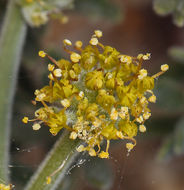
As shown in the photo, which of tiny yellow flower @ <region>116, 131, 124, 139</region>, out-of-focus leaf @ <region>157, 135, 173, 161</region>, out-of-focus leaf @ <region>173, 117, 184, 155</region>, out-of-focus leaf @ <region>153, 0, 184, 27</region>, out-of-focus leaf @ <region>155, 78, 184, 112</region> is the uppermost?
out-of-focus leaf @ <region>153, 0, 184, 27</region>

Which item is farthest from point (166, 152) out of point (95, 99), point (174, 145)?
point (95, 99)

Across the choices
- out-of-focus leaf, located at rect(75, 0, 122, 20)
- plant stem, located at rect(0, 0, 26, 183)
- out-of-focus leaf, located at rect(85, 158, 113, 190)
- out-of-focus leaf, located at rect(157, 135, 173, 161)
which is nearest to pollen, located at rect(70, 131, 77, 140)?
plant stem, located at rect(0, 0, 26, 183)

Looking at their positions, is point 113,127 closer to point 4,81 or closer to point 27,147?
point 4,81

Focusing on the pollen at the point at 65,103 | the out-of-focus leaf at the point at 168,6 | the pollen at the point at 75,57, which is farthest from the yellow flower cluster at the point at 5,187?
the out-of-focus leaf at the point at 168,6

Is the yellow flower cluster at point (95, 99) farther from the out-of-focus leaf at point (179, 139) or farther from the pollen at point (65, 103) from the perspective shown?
the out-of-focus leaf at point (179, 139)

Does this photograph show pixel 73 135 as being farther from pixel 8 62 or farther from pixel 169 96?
pixel 169 96

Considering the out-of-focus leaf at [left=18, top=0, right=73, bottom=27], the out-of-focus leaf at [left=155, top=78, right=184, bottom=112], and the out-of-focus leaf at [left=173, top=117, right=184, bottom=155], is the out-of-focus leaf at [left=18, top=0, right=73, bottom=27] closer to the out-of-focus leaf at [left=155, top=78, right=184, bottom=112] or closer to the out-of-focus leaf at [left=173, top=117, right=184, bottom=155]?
the out-of-focus leaf at [left=155, top=78, right=184, bottom=112]

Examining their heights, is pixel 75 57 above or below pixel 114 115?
above

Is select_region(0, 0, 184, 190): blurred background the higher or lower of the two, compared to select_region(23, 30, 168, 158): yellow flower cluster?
lower
